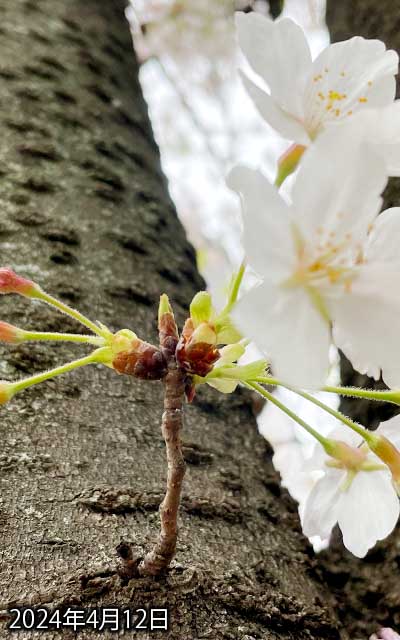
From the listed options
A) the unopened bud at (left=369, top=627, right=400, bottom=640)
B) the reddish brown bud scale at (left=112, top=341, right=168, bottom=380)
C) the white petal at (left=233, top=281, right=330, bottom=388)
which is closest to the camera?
the white petal at (left=233, top=281, right=330, bottom=388)

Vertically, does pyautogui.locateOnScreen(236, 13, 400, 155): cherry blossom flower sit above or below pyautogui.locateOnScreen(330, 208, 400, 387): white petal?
above

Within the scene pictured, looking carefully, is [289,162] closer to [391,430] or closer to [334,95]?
[334,95]

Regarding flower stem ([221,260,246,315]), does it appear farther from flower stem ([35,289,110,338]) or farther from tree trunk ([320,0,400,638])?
tree trunk ([320,0,400,638])

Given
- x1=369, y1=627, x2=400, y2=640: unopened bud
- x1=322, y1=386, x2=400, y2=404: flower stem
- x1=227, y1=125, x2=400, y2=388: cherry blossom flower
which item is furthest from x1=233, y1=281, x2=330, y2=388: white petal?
x1=369, y1=627, x2=400, y2=640: unopened bud

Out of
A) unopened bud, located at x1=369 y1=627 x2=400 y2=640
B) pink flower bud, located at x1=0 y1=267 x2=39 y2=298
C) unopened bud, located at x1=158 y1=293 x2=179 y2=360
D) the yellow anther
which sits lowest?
unopened bud, located at x1=369 y1=627 x2=400 y2=640

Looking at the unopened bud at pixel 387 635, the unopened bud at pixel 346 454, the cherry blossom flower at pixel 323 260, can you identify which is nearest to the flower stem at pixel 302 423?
the unopened bud at pixel 346 454

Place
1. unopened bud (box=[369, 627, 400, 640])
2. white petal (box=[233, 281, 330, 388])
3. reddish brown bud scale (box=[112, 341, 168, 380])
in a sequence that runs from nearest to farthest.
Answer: white petal (box=[233, 281, 330, 388]), reddish brown bud scale (box=[112, 341, 168, 380]), unopened bud (box=[369, 627, 400, 640])

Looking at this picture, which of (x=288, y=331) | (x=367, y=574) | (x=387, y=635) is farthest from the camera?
(x=367, y=574)

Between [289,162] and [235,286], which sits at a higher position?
[289,162]

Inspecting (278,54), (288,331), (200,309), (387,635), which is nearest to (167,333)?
(200,309)
